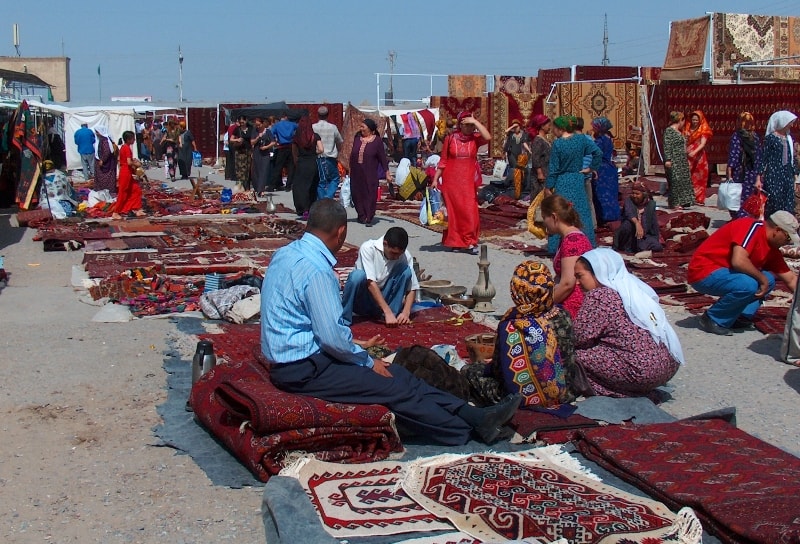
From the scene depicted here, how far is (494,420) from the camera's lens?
15.7ft

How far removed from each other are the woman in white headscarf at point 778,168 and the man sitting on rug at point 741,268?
14.0 feet

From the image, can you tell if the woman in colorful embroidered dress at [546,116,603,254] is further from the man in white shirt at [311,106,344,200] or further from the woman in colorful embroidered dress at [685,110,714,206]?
the woman in colorful embroidered dress at [685,110,714,206]

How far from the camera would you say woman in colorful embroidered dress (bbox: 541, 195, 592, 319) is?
6273 mm

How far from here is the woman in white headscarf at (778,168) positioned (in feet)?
36.6

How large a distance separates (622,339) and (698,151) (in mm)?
11552

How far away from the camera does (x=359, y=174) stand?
554 inches

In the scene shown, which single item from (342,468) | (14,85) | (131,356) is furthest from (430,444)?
(14,85)

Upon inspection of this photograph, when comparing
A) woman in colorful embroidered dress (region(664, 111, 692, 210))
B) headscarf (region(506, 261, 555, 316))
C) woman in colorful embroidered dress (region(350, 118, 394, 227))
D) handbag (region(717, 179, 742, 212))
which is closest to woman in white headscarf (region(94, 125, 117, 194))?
woman in colorful embroidered dress (region(350, 118, 394, 227))

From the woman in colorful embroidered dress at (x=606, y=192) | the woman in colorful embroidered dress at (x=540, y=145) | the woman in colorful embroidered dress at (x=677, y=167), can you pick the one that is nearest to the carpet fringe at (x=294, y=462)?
the woman in colorful embroidered dress at (x=606, y=192)

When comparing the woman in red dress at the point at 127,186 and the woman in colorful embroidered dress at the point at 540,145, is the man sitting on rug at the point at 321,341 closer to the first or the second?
the woman in colorful embroidered dress at the point at 540,145

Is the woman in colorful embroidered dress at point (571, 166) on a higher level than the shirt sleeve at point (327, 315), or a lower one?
higher

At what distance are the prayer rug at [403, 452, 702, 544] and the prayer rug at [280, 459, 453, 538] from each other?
0.07m

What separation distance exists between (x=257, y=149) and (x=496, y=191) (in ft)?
16.8

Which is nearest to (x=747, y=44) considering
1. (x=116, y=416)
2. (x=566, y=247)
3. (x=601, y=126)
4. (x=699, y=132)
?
(x=699, y=132)
